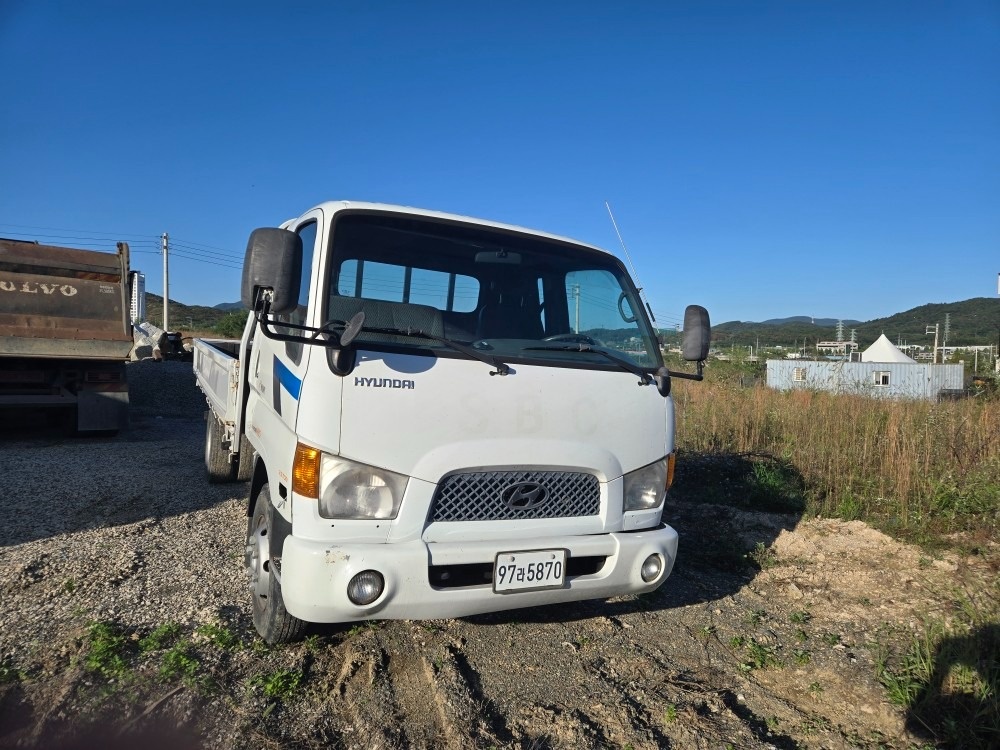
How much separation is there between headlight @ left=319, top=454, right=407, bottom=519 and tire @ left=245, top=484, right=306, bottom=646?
51 centimetres

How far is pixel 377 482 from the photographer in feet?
8.77

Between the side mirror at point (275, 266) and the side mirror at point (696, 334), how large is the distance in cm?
213

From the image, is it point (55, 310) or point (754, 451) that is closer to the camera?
point (754, 451)

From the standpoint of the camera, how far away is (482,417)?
9.31ft

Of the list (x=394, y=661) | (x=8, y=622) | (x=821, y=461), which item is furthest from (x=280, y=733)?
(x=821, y=461)

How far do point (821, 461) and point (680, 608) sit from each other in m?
3.49

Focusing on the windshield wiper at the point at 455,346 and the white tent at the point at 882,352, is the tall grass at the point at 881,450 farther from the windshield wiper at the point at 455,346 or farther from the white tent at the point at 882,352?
the white tent at the point at 882,352

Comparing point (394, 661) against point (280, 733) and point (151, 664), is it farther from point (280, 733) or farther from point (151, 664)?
point (151, 664)

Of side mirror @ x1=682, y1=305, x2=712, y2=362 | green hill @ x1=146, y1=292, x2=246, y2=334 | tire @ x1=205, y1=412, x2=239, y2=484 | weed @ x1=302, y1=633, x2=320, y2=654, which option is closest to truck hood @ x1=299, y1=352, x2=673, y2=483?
side mirror @ x1=682, y1=305, x2=712, y2=362

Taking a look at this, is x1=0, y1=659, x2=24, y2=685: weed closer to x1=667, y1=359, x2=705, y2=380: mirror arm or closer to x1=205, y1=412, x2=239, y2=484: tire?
x1=205, y1=412, x2=239, y2=484: tire

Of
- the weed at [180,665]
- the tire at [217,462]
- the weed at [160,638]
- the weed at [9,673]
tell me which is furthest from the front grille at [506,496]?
the tire at [217,462]

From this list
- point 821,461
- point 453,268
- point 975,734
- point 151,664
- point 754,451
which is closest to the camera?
point 975,734

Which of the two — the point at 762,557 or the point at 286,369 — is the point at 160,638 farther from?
the point at 762,557

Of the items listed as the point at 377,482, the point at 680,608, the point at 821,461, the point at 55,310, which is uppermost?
the point at 55,310
